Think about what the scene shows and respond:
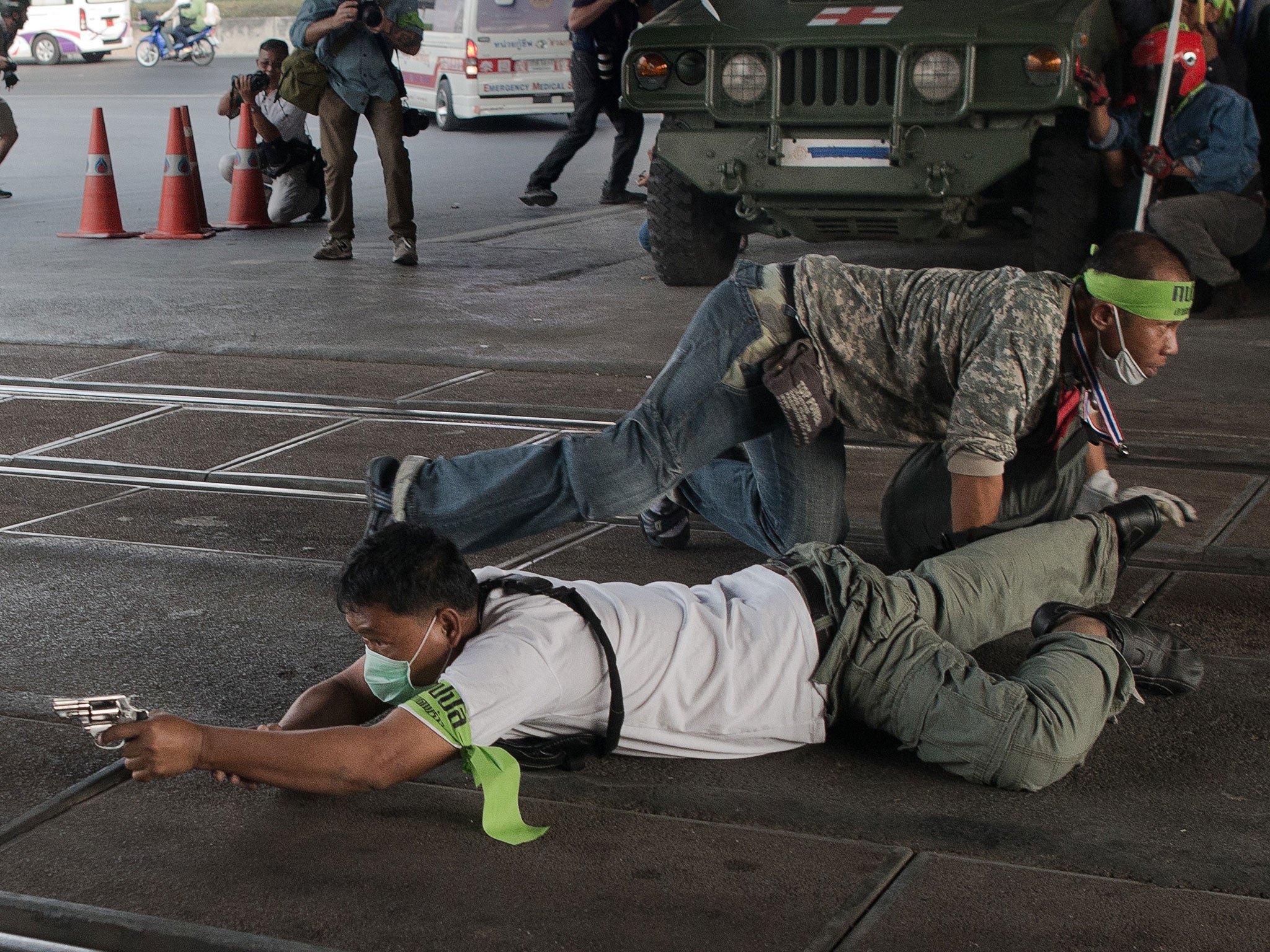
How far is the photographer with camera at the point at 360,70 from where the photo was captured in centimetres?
862

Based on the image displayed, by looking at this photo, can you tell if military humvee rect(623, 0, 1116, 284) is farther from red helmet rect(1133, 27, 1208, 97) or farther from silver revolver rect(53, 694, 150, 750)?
silver revolver rect(53, 694, 150, 750)

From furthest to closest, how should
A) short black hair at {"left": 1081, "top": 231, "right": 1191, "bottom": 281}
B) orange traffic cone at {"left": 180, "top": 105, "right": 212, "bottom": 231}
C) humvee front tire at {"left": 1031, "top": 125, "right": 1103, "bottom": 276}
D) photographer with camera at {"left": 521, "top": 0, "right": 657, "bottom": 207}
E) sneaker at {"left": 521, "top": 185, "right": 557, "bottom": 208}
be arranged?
1. sneaker at {"left": 521, "top": 185, "right": 557, "bottom": 208}
2. photographer with camera at {"left": 521, "top": 0, "right": 657, "bottom": 207}
3. orange traffic cone at {"left": 180, "top": 105, "right": 212, "bottom": 231}
4. humvee front tire at {"left": 1031, "top": 125, "right": 1103, "bottom": 276}
5. short black hair at {"left": 1081, "top": 231, "right": 1191, "bottom": 281}

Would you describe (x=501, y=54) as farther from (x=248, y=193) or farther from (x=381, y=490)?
(x=381, y=490)

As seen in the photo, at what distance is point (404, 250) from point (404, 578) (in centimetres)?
703

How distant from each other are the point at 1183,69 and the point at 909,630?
563 cm

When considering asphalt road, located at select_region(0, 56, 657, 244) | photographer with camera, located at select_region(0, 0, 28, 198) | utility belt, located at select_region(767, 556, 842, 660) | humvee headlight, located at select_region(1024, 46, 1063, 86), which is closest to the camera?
utility belt, located at select_region(767, 556, 842, 660)

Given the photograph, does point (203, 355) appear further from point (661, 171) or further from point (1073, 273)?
point (1073, 273)

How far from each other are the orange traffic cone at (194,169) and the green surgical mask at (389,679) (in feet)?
28.4

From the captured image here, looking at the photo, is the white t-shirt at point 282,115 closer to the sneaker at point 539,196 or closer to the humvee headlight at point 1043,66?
the sneaker at point 539,196

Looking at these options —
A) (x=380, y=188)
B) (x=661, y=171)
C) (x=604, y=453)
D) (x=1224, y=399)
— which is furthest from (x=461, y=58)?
(x=604, y=453)

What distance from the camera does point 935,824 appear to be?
8.86 feet

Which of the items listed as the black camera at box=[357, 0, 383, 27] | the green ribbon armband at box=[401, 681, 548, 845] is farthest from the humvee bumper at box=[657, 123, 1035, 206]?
the green ribbon armband at box=[401, 681, 548, 845]

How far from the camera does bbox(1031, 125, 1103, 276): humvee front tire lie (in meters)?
7.67

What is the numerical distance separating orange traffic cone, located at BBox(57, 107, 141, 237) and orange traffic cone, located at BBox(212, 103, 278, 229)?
0.76 m
